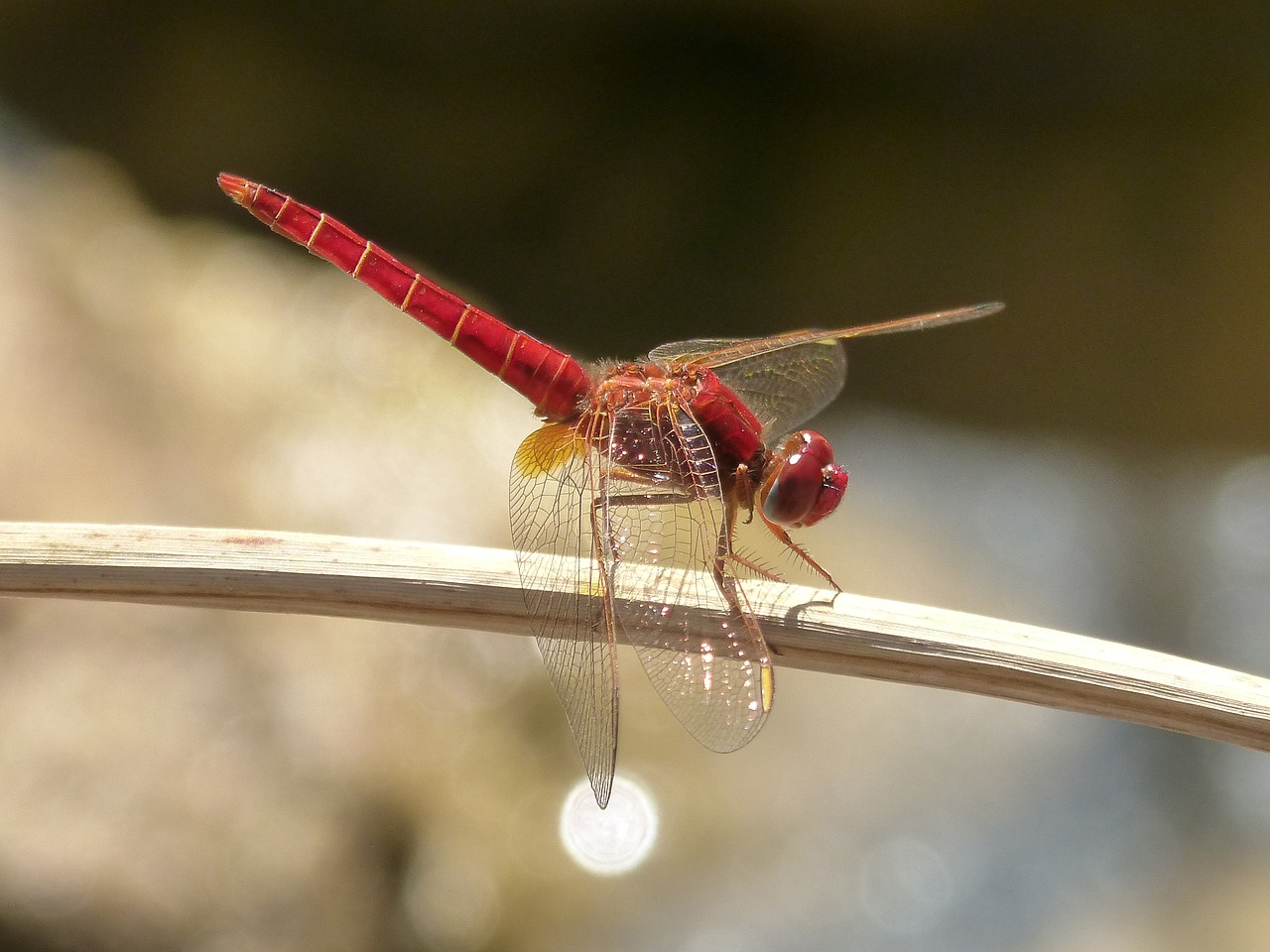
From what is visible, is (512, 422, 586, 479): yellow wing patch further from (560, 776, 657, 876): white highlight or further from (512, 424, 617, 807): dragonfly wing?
(560, 776, 657, 876): white highlight

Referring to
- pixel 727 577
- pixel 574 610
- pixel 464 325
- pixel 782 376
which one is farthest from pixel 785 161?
pixel 574 610

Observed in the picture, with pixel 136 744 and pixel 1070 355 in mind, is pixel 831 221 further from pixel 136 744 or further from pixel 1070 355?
pixel 136 744

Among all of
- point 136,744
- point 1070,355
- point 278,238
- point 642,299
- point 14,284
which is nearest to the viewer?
point 136,744

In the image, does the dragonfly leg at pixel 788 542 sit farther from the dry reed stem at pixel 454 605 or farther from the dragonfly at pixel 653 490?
the dry reed stem at pixel 454 605

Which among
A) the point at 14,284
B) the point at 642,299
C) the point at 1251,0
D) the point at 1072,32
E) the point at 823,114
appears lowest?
the point at 14,284

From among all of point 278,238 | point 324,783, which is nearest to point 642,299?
point 278,238

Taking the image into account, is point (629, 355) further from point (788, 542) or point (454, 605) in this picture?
point (454, 605)

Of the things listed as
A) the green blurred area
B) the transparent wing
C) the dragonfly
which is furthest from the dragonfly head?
the green blurred area
